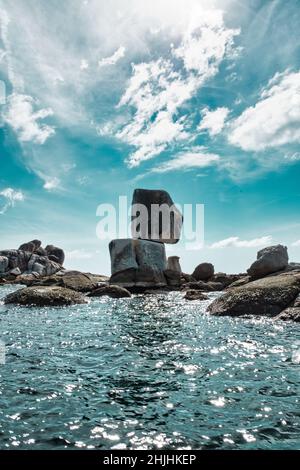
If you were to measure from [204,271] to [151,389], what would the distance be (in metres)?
48.8

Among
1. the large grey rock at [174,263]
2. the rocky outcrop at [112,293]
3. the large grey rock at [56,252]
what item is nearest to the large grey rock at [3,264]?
the large grey rock at [56,252]

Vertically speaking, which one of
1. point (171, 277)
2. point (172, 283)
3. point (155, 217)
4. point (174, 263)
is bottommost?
point (172, 283)

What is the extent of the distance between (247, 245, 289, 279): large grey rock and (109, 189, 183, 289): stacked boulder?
52.0ft

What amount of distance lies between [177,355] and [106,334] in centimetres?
506

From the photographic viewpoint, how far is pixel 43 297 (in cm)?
2866

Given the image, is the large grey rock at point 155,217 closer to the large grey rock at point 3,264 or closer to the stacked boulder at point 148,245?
the stacked boulder at point 148,245

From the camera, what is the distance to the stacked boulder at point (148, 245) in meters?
45.8

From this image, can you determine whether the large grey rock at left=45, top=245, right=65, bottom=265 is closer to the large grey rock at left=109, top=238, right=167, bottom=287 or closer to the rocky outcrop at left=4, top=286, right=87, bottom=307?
the large grey rock at left=109, top=238, right=167, bottom=287

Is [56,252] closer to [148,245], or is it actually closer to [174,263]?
[174,263]

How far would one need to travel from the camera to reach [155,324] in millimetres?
19266

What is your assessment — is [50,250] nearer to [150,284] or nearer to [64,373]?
[150,284]

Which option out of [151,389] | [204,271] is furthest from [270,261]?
[151,389]

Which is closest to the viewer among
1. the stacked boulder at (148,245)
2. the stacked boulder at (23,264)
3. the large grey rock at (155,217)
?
the stacked boulder at (148,245)
